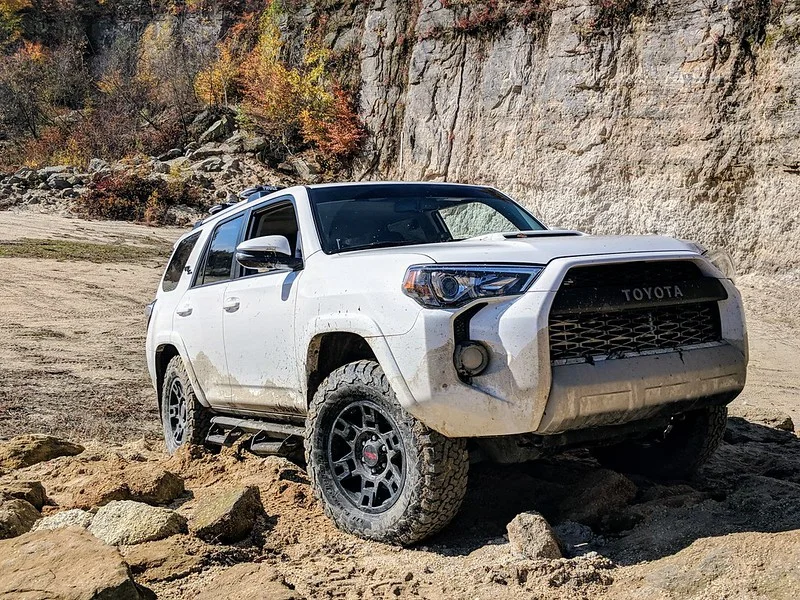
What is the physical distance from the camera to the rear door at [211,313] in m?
5.52

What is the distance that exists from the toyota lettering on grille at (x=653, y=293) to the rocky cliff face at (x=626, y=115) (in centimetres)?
1231

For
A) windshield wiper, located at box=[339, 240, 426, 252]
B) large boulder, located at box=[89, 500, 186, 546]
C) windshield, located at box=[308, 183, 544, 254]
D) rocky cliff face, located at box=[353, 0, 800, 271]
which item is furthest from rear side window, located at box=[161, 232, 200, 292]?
rocky cliff face, located at box=[353, 0, 800, 271]

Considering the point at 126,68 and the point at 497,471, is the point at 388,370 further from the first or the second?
the point at 126,68

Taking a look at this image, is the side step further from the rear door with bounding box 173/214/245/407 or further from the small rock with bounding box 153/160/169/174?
the small rock with bounding box 153/160/169/174

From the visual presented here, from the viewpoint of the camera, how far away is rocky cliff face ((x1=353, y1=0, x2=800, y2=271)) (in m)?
15.3

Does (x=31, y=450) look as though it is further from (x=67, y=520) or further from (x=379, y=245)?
(x=379, y=245)

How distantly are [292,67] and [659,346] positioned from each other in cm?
2730

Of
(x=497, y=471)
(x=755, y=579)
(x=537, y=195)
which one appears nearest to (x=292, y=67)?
(x=537, y=195)

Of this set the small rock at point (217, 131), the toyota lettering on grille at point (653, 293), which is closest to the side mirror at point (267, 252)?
the toyota lettering on grille at point (653, 293)

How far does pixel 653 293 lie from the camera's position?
3854mm

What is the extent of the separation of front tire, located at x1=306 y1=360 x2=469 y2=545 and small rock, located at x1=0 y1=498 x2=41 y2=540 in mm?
1599

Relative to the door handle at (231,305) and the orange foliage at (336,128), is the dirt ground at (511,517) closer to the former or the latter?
the door handle at (231,305)

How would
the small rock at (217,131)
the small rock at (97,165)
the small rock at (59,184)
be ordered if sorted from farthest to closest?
the small rock at (217,131) < the small rock at (97,165) < the small rock at (59,184)

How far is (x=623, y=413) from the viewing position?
3721 millimetres
